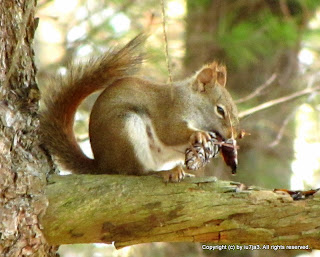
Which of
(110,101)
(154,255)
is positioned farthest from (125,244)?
(154,255)

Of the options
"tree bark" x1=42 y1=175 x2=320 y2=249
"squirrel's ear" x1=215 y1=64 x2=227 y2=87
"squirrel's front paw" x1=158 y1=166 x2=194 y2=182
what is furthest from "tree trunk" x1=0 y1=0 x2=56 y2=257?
"squirrel's ear" x1=215 y1=64 x2=227 y2=87

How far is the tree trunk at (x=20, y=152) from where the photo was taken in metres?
1.73

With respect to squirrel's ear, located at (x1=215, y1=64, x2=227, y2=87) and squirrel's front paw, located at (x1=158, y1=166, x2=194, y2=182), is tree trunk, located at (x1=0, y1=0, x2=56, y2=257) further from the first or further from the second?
squirrel's ear, located at (x1=215, y1=64, x2=227, y2=87)

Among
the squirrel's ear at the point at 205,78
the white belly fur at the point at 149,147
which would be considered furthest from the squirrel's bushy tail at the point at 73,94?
the squirrel's ear at the point at 205,78

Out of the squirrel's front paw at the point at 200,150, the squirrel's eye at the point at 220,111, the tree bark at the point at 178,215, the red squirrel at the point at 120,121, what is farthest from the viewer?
the squirrel's eye at the point at 220,111

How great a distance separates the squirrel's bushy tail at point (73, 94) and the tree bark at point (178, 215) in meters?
0.45

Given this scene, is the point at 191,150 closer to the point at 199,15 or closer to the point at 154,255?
the point at 154,255

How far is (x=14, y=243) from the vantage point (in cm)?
173

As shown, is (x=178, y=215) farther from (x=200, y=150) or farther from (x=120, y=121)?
(x=120, y=121)

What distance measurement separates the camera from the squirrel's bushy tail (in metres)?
2.20

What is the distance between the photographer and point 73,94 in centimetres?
225

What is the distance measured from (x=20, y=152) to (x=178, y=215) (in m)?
0.54

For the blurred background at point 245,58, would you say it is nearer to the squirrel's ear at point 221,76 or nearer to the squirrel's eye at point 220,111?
the squirrel's ear at point 221,76

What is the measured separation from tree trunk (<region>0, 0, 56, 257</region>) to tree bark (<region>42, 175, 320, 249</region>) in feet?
0.17
